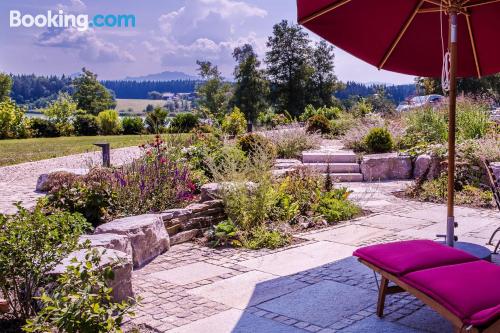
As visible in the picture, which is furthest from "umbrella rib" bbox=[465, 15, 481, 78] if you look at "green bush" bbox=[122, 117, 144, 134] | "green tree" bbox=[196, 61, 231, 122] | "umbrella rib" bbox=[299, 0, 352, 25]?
"green tree" bbox=[196, 61, 231, 122]

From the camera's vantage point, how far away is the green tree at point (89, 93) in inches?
1655

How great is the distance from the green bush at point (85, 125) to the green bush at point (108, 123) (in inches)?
8.6

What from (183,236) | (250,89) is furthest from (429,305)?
(250,89)

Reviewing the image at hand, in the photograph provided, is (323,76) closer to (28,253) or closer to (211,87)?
(211,87)

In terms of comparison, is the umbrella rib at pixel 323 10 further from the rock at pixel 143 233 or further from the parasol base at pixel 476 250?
the rock at pixel 143 233

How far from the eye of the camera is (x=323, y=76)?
138 feet

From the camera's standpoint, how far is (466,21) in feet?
15.4

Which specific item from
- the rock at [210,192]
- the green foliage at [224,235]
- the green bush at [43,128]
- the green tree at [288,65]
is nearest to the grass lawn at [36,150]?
the green bush at [43,128]

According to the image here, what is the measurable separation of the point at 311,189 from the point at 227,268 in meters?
2.45

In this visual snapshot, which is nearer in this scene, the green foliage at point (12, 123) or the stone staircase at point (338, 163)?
the stone staircase at point (338, 163)

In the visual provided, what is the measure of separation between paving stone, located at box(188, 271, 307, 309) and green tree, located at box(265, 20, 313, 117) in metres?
37.1

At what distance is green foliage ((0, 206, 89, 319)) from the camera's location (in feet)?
10.4

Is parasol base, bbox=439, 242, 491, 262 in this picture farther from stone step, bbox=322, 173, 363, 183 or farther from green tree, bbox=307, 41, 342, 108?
green tree, bbox=307, 41, 342, 108

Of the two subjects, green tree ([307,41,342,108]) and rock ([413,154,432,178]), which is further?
green tree ([307,41,342,108])
